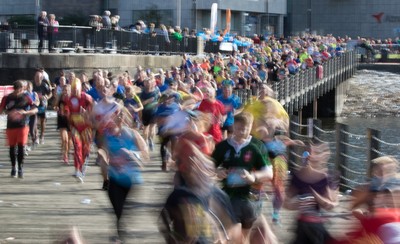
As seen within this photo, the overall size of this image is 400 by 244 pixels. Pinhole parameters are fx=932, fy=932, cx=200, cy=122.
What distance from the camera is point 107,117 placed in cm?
1077

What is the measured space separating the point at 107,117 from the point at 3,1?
67.9 meters

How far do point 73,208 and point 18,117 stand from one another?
114 inches

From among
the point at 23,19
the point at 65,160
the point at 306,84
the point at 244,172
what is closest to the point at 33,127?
the point at 65,160

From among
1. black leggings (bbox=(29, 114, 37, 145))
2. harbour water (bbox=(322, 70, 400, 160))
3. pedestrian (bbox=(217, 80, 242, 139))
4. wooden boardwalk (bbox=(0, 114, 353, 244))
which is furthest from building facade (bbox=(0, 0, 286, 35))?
wooden boardwalk (bbox=(0, 114, 353, 244))

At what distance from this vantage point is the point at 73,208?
13.5 m

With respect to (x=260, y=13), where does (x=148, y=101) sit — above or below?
below

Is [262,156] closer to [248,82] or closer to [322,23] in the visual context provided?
[248,82]

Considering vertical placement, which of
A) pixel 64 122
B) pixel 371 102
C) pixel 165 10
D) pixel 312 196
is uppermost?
pixel 165 10

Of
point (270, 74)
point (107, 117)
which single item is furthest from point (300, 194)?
point (270, 74)

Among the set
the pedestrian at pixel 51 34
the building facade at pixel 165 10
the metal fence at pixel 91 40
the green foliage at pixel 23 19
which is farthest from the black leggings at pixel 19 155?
the building facade at pixel 165 10

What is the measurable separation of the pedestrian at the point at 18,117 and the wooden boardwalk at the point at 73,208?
0.60 metres

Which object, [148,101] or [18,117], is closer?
[18,117]

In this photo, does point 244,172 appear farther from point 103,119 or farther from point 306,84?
point 306,84

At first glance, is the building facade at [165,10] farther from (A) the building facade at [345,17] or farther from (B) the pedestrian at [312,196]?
(B) the pedestrian at [312,196]
